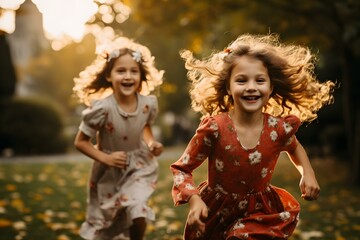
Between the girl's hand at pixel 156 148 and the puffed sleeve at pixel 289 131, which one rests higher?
the puffed sleeve at pixel 289 131

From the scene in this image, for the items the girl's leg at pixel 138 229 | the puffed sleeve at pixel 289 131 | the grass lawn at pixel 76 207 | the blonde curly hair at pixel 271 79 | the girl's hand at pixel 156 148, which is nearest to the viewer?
the puffed sleeve at pixel 289 131

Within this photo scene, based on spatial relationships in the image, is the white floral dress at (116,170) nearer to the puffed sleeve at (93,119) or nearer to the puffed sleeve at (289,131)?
the puffed sleeve at (93,119)

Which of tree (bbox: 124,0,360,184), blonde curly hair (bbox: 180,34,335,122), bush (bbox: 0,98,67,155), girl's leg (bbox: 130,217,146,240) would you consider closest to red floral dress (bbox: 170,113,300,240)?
blonde curly hair (bbox: 180,34,335,122)

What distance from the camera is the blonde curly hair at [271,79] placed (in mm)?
3400

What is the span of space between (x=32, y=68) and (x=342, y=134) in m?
31.3

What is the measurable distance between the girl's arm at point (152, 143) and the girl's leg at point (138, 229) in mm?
603

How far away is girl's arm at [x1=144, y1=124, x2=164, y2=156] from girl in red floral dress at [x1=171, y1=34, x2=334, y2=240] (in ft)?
4.40

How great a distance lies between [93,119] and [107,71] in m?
0.60

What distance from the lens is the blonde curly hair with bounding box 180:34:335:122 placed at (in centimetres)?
340

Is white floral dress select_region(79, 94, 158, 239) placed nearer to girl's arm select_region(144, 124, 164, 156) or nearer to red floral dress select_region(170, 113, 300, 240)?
girl's arm select_region(144, 124, 164, 156)

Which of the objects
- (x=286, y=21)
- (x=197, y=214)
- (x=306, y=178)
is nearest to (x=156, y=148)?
(x=306, y=178)

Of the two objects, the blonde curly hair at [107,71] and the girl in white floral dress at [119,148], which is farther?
the blonde curly hair at [107,71]

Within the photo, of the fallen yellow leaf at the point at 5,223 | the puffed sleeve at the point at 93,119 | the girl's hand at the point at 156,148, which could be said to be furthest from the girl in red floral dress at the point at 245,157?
the fallen yellow leaf at the point at 5,223

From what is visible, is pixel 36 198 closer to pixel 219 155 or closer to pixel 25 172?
pixel 25 172
